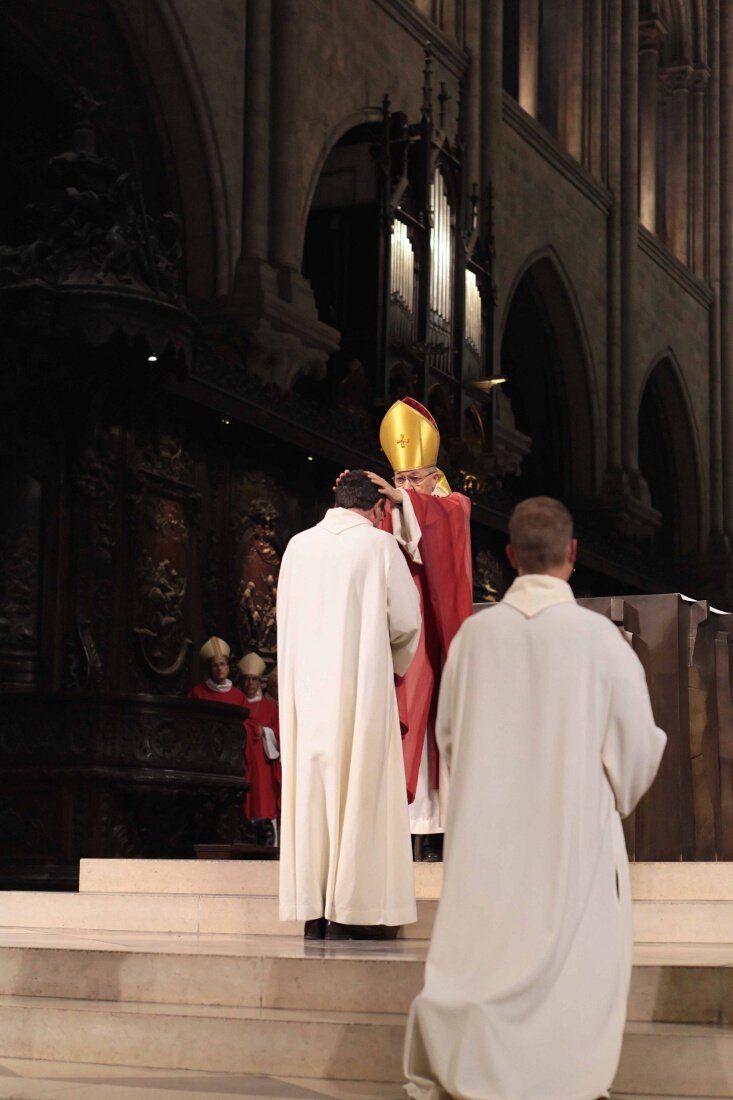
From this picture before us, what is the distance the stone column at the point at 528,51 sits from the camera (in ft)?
77.9

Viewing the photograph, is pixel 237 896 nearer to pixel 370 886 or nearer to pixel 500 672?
pixel 370 886

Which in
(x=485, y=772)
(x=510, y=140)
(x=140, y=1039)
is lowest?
(x=140, y=1039)

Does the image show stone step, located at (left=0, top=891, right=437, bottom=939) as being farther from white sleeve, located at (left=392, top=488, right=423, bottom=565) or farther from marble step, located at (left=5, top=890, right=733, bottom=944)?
white sleeve, located at (left=392, top=488, right=423, bottom=565)

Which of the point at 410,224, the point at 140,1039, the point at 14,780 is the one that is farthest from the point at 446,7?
the point at 140,1039

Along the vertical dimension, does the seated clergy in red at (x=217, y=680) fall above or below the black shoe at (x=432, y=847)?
above

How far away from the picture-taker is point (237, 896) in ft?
22.7

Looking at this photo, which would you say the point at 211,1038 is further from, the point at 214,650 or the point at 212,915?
the point at 214,650

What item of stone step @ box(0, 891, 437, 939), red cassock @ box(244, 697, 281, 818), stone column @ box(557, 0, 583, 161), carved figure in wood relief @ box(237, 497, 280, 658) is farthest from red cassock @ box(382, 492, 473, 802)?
stone column @ box(557, 0, 583, 161)

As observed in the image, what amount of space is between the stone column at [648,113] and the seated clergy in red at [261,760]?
642 inches

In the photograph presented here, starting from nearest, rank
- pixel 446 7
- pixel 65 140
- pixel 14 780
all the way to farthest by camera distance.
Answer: pixel 14 780 → pixel 65 140 → pixel 446 7

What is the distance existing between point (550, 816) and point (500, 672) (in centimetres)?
36

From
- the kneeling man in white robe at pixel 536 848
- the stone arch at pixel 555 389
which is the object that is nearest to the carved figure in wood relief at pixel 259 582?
the kneeling man in white robe at pixel 536 848

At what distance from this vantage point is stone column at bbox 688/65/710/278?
2797 centimetres

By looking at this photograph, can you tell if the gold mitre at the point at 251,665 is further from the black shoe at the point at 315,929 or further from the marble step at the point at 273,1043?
the marble step at the point at 273,1043
